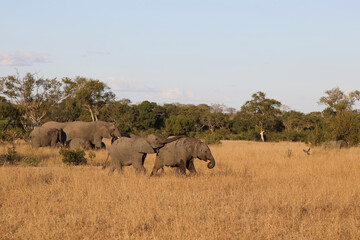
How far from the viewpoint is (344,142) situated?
25.1m

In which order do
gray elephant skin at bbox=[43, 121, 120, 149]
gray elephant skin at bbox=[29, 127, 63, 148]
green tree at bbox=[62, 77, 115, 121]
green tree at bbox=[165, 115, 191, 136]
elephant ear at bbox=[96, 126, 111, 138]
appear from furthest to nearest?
green tree at bbox=[62, 77, 115, 121] → green tree at bbox=[165, 115, 191, 136] → gray elephant skin at bbox=[43, 121, 120, 149] → elephant ear at bbox=[96, 126, 111, 138] → gray elephant skin at bbox=[29, 127, 63, 148]

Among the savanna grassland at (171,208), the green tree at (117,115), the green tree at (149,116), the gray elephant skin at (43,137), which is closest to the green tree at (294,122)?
the green tree at (149,116)

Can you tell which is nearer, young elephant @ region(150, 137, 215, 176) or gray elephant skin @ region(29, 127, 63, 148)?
young elephant @ region(150, 137, 215, 176)

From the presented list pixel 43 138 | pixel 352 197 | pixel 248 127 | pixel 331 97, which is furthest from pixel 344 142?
pixel 331 97

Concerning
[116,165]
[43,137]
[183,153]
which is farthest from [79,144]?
[183,153]

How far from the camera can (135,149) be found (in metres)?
11.7

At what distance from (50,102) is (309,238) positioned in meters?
46.3

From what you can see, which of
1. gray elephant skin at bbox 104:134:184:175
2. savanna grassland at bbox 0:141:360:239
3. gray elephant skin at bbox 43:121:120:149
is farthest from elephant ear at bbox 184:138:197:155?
gray elephant skin at bbox 43:121:120:149

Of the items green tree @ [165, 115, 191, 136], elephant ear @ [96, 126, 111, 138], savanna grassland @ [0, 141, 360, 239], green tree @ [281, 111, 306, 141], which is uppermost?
green tree @ [281, 111, 306, 141]

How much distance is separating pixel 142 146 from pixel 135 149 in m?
0.30

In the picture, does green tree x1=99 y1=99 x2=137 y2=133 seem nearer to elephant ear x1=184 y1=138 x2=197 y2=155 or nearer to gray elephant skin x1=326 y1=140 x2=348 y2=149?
gray elephant skin x1=326 y1=140 x2=348 y2=149

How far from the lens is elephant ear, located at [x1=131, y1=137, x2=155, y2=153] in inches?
451

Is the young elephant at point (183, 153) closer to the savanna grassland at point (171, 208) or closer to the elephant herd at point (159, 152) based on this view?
the elephant herd at point (159, 152)

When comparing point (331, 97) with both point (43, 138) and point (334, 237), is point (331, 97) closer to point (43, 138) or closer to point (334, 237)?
point (43, 138)
